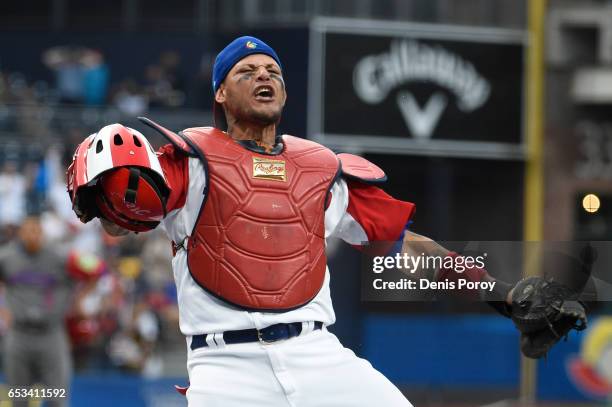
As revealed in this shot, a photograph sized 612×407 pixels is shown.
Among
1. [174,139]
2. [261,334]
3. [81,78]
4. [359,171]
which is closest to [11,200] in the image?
[81,78]

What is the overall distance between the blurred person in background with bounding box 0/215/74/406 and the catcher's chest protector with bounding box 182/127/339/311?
6.82m

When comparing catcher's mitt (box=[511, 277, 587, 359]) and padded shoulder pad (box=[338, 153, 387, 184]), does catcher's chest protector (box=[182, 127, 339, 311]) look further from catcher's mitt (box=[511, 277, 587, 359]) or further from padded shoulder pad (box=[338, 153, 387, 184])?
catcher's mitt (box=[511, 277, 587, 359])

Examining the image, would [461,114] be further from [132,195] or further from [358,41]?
[132,195]

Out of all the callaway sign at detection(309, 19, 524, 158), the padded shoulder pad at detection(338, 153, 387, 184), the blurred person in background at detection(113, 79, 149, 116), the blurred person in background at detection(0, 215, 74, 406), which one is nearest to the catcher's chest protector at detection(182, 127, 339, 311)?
the padded shoulder pad at detection(338, 153, 387, 184)

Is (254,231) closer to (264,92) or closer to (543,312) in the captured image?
(264,92)

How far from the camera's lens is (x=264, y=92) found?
534 centimetres

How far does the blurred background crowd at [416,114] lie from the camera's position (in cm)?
1720

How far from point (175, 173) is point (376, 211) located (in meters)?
0.90

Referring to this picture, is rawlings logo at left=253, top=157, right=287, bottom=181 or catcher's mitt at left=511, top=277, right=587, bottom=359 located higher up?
rawlings logo at left=253, top=157, right=287, bottom=181

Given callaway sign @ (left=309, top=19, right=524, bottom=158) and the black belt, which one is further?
callaway sign @ (left=309, top=19, right=524, bottom=158)

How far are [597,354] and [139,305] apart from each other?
5678mm

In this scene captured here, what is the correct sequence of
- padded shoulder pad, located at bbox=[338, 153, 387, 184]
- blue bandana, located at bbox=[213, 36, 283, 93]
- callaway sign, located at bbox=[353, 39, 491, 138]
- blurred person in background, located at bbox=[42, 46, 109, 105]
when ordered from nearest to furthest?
blue bandana, located at bbox=[213, 36, 283, 93]
padded shoulder pad, located at bbox=[338, 153, 387, 184]
blurred person in background, located at bbox=[42, 46, 109, 105]
callaway sign, located at bbox=[353, 39, 491, 138]

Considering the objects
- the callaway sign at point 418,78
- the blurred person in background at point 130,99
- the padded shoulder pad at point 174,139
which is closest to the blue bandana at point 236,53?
the padded shoulder pad at point 174,139

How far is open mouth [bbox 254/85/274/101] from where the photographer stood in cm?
533
